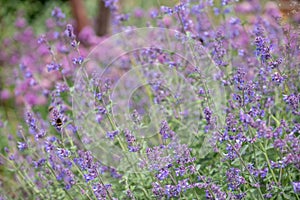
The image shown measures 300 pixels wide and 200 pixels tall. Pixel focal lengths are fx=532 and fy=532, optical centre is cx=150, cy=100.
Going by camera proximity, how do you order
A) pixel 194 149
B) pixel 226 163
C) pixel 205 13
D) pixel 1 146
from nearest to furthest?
pixel 226 163
pixel 194 149
pixel 205 13
pixel 1 146

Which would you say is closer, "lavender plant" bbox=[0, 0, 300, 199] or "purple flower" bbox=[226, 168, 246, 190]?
"purple flower" bbox=[226, 168, 246, 190]

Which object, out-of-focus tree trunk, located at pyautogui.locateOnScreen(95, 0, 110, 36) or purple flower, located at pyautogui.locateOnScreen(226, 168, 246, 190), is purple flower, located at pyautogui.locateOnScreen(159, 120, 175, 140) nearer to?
purple flower, located at pyautogui.locateOnScreen(226, 168, 246, 190)

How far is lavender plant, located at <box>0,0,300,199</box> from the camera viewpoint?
2.98 metres

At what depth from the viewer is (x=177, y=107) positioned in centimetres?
408

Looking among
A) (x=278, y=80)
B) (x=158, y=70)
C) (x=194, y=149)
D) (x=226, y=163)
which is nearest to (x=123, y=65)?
(x=158, y=70)

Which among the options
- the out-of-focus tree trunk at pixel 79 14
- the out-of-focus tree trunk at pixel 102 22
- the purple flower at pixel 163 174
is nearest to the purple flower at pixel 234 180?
the purple flower at pixel 163 174

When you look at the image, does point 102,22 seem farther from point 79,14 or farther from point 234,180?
point 234,180

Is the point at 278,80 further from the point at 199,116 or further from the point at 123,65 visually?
the point at 123,65

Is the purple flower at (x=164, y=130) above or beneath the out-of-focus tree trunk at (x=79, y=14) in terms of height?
beneath

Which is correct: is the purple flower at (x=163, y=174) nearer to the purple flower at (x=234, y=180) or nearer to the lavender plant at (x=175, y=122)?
the lavender plant at (x=175, y=122)

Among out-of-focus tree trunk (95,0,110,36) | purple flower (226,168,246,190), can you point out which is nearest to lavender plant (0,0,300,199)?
purple flower (226,168,246,190)

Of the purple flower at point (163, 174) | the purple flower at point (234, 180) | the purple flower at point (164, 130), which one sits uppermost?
the purple flower at point (164, 130)

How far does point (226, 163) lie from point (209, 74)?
893 millimetres

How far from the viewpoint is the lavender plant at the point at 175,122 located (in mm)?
2979
